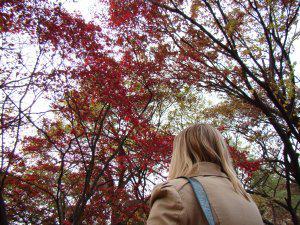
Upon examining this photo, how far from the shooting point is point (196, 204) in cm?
132

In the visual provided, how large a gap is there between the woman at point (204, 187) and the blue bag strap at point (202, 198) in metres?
0.02

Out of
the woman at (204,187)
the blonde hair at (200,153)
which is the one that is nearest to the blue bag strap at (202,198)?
the woman at (204,187)

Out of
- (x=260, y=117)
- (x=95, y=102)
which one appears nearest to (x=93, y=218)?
(x=95, y=102)

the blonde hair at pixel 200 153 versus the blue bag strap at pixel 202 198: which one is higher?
the blonde hair at pixel 200 153

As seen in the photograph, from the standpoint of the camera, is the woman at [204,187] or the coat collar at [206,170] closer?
the woman at [204,187]

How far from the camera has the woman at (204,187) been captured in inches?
50.3

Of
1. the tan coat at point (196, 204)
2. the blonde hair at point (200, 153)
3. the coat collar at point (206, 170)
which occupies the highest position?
the blonde hair at point (200, 153)

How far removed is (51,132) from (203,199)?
29.9 ft

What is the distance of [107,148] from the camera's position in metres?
10.1

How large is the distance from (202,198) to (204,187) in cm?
7

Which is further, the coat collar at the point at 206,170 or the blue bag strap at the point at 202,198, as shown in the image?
the coat collar at the point at 206,170

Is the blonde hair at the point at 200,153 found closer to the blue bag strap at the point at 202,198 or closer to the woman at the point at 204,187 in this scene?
the woman at the point at 204,187

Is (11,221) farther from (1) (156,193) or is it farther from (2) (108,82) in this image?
(1) (156,193)

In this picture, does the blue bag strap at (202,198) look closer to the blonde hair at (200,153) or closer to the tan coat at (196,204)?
the tan coat at (196,204)
